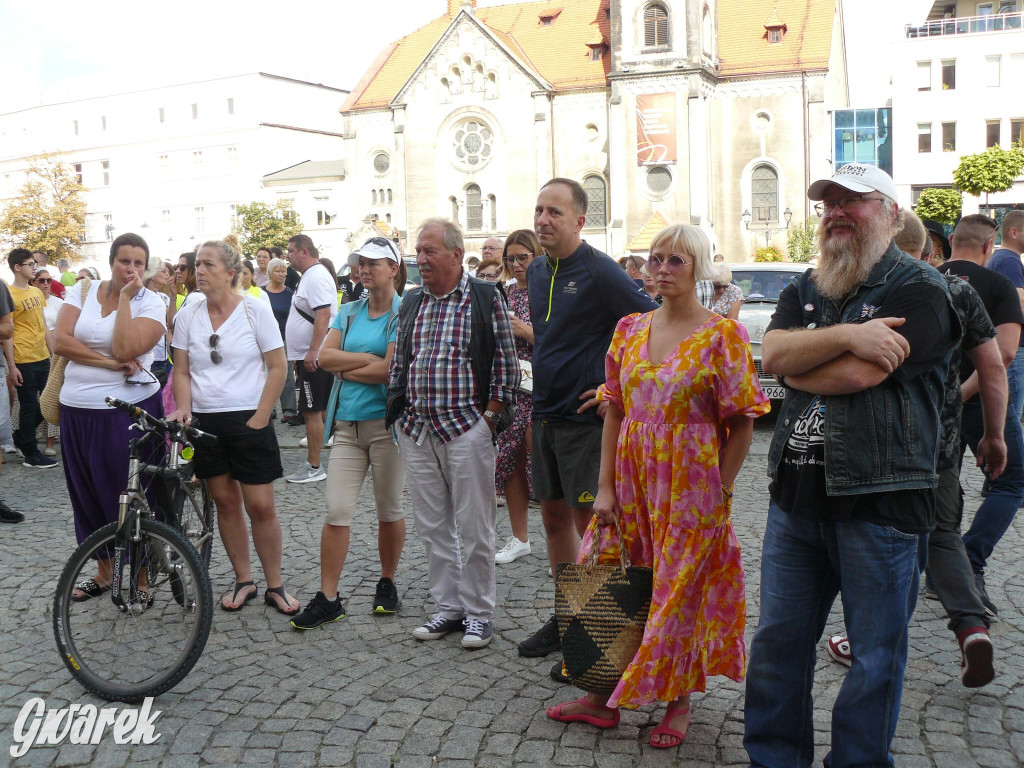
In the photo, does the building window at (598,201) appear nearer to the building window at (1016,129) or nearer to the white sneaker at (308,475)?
the building window at (1016,129)

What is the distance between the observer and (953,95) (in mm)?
54031

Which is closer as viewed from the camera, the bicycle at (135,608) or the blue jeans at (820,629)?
the blue jeans at (820,629)

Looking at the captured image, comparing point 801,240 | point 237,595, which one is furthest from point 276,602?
point 801,240

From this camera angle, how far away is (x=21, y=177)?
86.8 metres

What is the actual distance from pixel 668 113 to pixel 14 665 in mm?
50027

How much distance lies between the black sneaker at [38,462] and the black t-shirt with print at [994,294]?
29.6ft

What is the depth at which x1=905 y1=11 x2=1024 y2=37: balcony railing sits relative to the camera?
53438 mm

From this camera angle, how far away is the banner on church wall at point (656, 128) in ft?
169

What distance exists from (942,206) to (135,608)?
4553 centimetres

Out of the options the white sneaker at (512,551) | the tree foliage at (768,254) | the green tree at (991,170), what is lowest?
the white sneaker at (512,551)

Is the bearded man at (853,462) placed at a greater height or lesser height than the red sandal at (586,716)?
greater

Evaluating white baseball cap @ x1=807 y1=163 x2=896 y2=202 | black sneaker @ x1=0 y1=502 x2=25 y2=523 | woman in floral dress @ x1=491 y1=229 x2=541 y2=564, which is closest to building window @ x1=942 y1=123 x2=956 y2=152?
woman in floral dress @ x1=491 y1=229 x2=541 y2=564

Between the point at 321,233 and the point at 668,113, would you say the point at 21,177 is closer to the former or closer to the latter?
the point at 321,233

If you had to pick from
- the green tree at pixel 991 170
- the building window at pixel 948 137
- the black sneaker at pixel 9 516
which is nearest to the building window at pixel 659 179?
the green tree at pixel 991 170
